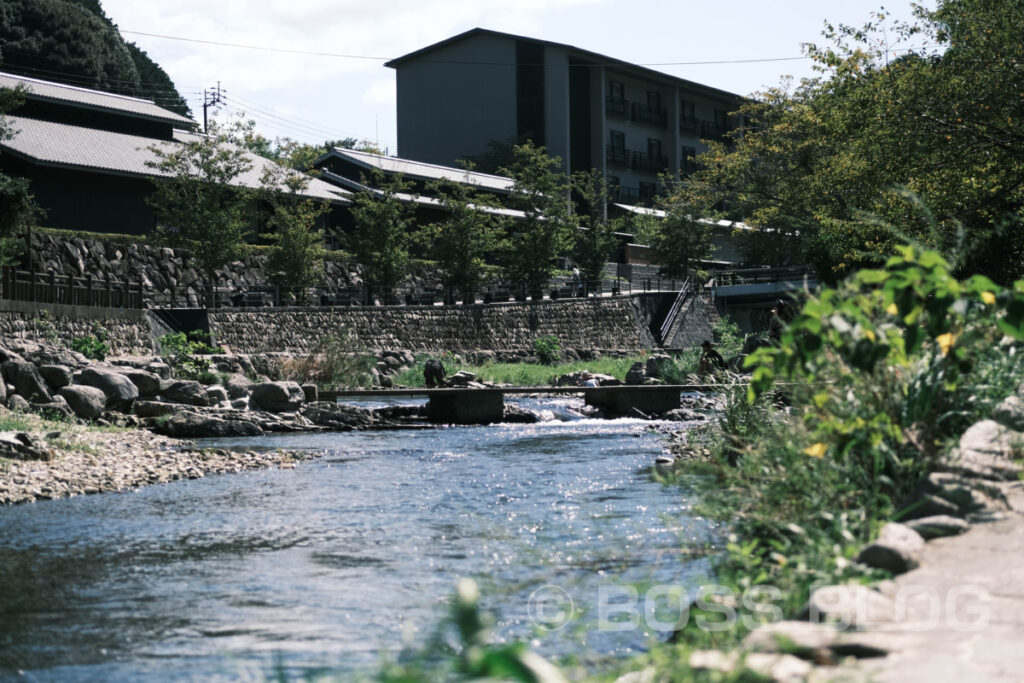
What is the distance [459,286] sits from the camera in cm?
3981

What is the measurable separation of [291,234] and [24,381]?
59.4 feet

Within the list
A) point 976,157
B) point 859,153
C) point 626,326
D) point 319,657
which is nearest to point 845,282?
point 319,657

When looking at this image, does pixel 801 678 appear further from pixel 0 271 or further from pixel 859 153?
pixel 0 271

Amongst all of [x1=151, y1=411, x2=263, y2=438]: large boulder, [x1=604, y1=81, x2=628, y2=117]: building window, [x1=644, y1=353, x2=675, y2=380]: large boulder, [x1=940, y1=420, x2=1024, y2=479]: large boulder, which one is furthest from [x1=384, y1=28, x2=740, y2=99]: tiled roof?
[x1=940, y1=420, x2=1024, y2=479]: large boulder

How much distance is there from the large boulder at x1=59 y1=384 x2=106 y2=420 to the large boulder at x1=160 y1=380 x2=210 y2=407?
2539mm

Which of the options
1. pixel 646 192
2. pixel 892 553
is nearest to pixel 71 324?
pixel 892 553

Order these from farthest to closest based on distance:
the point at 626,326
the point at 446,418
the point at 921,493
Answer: the point at 626,326 < the point at 446,418 < the point at 921,493

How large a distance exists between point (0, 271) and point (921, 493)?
856 inches

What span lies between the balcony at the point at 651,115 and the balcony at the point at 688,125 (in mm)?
1161

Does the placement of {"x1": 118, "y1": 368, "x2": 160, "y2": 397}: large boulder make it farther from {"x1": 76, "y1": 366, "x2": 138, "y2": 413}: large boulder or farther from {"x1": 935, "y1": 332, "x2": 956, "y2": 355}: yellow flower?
{"x1": 935, "y1": 332, "x2": 956, "y2": 355}: yellow flower

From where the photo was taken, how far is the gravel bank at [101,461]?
10852mm

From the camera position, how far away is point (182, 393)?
19.6 meters

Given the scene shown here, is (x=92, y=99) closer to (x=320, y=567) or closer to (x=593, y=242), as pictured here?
(x=593, y=242)

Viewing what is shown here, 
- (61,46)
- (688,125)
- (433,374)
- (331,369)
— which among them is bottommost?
(433,374)
